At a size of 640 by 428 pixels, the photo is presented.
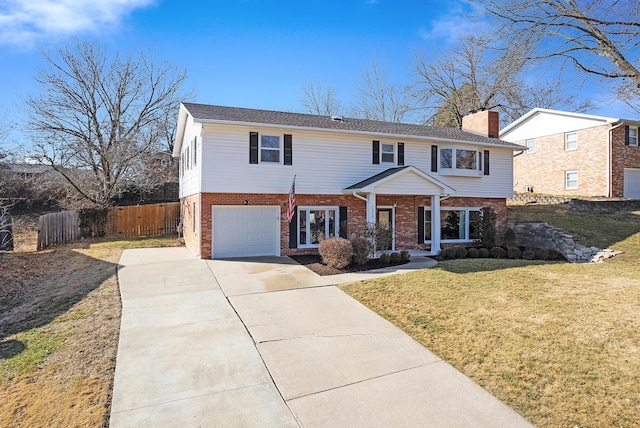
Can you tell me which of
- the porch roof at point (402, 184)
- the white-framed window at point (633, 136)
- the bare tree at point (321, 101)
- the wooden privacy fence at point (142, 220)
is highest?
the bare tree at point (321, 101)

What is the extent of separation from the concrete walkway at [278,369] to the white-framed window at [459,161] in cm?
1054

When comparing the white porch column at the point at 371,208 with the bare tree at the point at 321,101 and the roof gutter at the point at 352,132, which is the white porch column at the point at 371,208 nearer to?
the roof gutter at the point at 352,132

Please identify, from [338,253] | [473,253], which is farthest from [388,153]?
[338,253]

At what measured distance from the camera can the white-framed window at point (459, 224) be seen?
16.8 meters

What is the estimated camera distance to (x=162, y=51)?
26344 millimetres

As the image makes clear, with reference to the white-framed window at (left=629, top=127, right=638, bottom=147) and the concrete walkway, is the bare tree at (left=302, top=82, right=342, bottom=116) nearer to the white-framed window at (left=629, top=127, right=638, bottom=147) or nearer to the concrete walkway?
the white-framed window at (left=629, top=127, right=638, bottom=147)

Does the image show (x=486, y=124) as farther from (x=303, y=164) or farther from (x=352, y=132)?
(x=303, y=164)

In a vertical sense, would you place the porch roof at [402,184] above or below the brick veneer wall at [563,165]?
below

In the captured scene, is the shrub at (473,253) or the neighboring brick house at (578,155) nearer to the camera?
the shrub at (473,253)

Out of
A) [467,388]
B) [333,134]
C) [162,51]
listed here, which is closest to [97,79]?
[162,51]

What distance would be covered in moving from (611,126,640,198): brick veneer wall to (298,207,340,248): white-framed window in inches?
739

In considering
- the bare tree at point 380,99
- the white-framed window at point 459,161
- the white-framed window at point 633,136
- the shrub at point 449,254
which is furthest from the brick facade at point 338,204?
the bare tree at point 380,99

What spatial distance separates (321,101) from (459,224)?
2072cm

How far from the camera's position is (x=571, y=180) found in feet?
79.2
